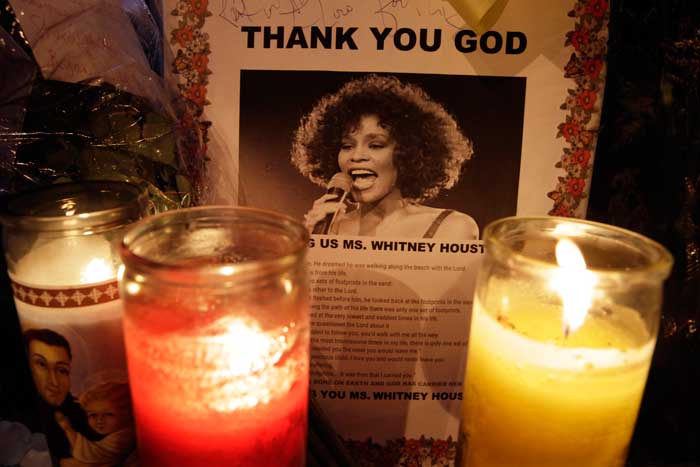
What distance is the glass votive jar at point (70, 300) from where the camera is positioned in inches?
18.6

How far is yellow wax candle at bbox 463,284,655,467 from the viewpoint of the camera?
413 millimetres

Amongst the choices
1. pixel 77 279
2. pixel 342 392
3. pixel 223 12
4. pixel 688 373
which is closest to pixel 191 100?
pixel 223 12

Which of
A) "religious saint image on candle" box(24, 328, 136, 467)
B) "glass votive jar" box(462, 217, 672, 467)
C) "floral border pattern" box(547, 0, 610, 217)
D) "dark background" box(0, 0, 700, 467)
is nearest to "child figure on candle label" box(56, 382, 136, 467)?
"religious saint image on candle" box(24, 328, 136, 467)

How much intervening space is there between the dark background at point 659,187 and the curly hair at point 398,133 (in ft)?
0.62

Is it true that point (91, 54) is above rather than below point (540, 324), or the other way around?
above

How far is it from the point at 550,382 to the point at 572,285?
0.08 metres

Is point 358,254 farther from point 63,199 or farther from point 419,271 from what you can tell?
point 63,199

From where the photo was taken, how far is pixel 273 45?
0.59m

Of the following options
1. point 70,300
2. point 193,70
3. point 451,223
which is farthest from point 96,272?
point 451,223

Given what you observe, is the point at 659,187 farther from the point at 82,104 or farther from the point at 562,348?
the point at 82,104

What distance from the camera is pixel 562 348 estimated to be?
41 centimetres

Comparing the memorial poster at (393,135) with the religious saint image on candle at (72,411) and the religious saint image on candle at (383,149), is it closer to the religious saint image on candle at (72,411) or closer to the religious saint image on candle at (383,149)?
the religious saint image on candle at (383,149)

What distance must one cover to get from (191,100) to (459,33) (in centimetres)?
31
